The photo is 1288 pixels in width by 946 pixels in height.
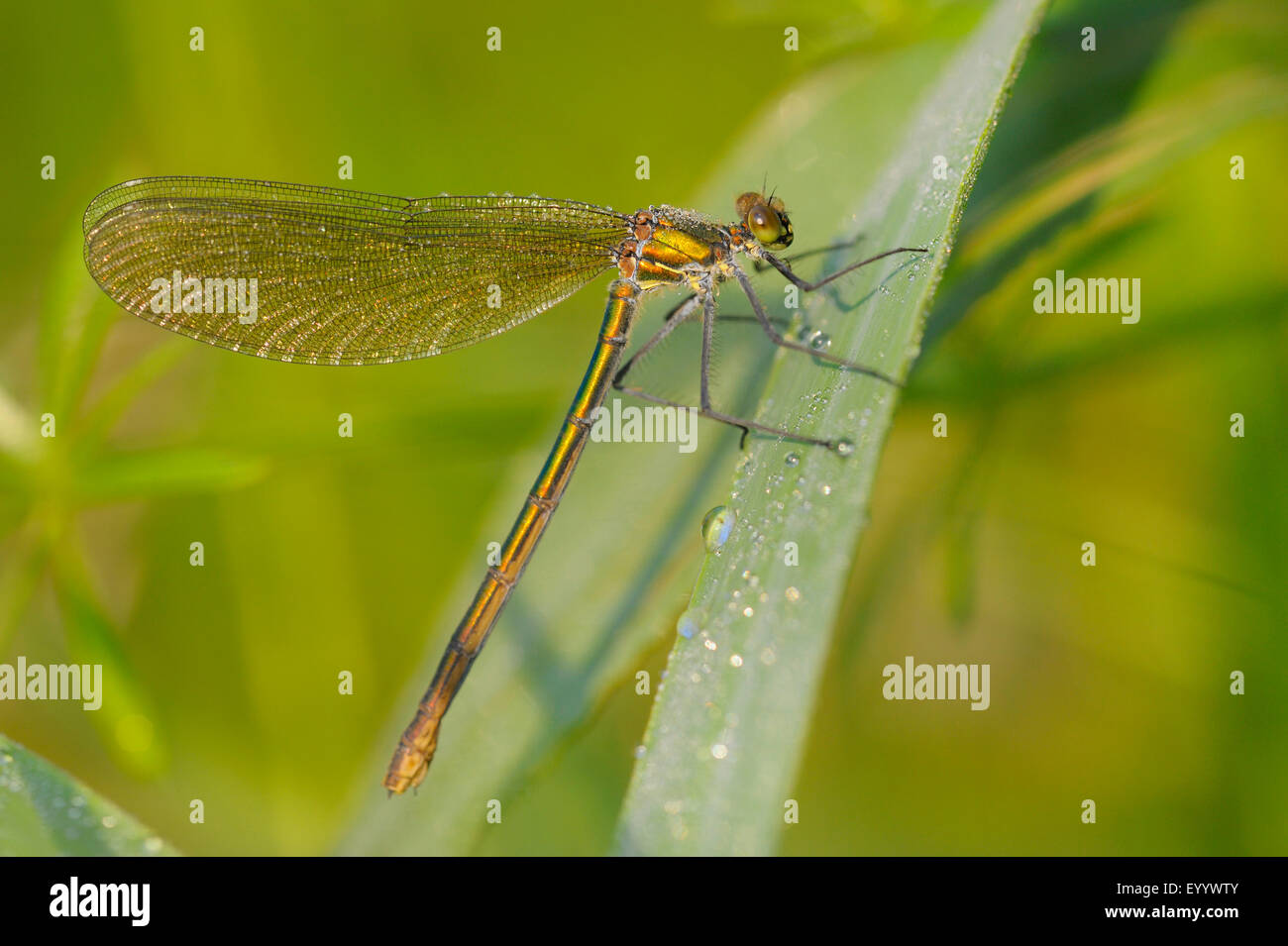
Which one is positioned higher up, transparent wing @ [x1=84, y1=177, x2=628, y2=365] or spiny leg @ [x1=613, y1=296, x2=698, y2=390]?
transparent wing @ [x1=84, y1=177, x2=628, y2=365]

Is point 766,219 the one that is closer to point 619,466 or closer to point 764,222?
point 764,222

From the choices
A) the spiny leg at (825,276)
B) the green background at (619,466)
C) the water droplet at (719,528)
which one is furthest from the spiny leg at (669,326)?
the water droplet at (719,528)

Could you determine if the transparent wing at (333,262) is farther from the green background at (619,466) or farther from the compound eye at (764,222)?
the compound eye at (764,222)

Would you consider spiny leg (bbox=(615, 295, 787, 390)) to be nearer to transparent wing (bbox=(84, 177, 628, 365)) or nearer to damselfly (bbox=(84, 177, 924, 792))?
damselfly (bbox=(84, 177, 924, 792))

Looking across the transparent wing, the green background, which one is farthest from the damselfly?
the green background

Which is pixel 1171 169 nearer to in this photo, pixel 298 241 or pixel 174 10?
pixel 298 241

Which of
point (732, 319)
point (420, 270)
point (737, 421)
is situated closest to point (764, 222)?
point (732, 319)
